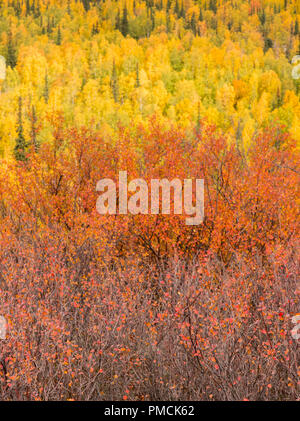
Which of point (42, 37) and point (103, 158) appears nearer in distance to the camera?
point (103, 158)

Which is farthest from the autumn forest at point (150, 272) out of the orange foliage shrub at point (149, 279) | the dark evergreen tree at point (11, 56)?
the dark evergreen tree at point (11, 56)

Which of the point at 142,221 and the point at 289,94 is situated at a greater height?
the point at 289,94

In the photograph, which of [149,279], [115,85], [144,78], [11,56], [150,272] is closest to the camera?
[149,279]

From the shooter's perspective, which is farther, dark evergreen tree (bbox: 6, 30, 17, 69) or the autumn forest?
dark evergreen tree (bbox: 6, 30, 17, 69)

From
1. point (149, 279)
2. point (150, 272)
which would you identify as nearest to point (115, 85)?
point (150, 272)

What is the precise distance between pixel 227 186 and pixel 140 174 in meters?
5.14

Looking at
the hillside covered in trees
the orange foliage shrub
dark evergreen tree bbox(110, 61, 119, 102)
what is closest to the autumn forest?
the orange foliage shrub

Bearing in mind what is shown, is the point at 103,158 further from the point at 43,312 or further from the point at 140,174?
the point at 43,312

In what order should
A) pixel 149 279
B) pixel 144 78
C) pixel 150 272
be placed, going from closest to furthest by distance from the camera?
pixel 149 279
pixel 150 272
pixel 144 78

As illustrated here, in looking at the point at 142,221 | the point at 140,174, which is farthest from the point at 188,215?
the point at 140,174

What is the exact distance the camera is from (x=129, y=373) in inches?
408

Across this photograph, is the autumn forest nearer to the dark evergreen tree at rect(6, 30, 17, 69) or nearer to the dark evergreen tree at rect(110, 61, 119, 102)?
the dark evergreen tree at rect(110, 61, 119, 102)

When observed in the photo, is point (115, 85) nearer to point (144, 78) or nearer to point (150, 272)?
point (144, 78)

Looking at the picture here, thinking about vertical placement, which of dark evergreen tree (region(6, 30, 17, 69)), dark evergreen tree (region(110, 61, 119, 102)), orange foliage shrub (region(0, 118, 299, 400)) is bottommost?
orange foliage shrub (region(0, 118, 299, 400))
